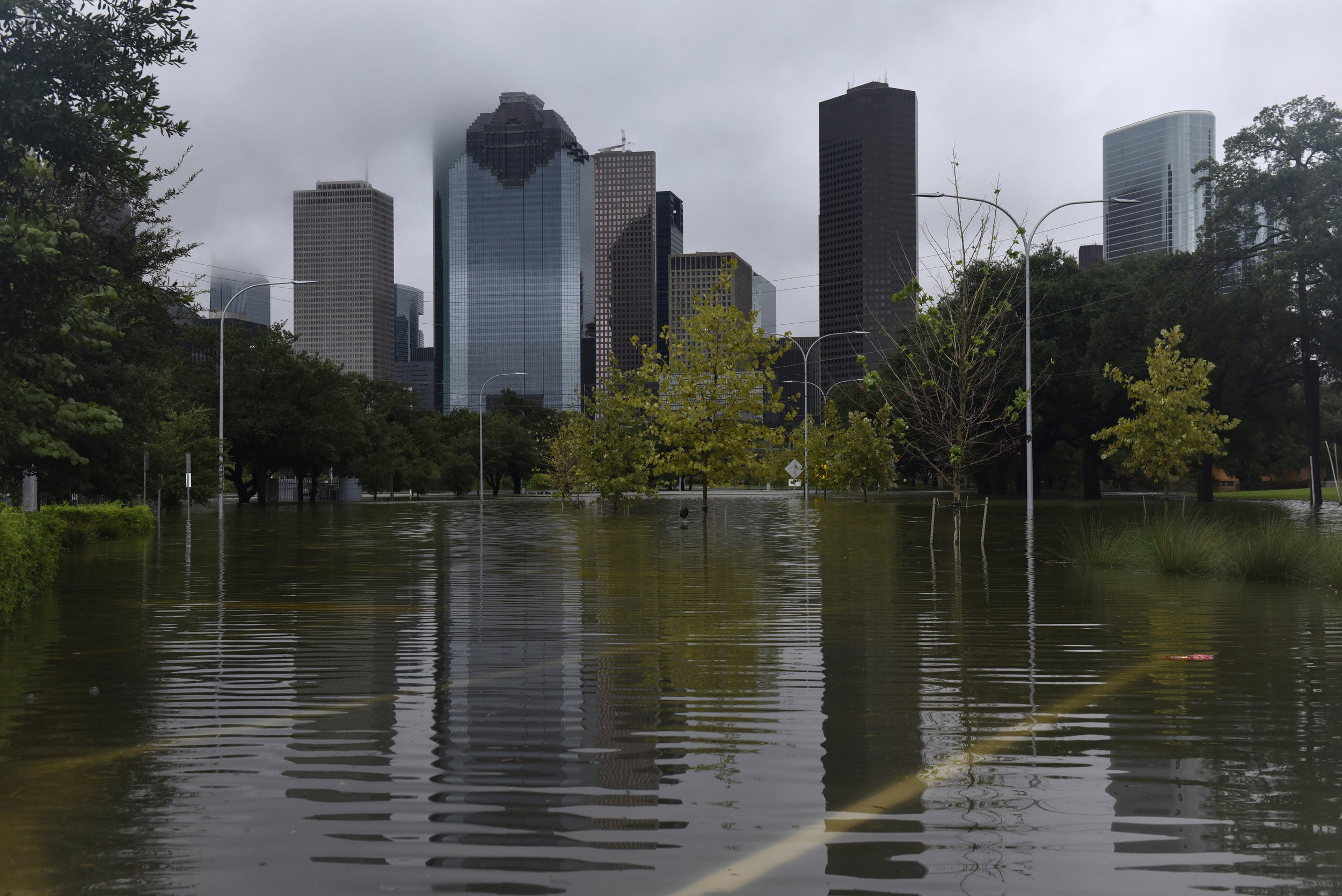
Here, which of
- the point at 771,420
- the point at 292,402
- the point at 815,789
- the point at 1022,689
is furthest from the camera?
the point at 771,420

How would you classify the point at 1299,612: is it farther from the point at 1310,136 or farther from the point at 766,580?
the point at 1310,136

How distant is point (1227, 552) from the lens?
602 inches

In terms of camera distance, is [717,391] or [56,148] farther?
[717,391]

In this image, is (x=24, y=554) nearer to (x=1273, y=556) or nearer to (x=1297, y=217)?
(x=1273, y=556)

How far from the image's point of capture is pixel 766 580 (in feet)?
51.7

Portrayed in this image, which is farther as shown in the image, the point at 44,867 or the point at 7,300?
the point at 7,300

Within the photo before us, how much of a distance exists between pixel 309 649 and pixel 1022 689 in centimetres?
606

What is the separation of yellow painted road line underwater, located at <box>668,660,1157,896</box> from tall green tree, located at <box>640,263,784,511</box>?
22214 mm

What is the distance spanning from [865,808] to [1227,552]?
12.9 m

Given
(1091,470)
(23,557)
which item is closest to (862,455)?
(1091,470)

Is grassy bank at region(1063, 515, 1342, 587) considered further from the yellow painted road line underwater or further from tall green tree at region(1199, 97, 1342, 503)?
tall green tree at region(1199, 97, 1342, 503)

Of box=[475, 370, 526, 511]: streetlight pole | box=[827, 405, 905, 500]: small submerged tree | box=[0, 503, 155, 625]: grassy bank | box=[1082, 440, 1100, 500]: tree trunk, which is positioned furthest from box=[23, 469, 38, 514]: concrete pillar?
box=[1082, 440, 1100, 500]: tree trunk

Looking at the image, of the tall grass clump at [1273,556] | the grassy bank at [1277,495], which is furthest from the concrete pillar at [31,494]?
the grassy bank at [1277,495]

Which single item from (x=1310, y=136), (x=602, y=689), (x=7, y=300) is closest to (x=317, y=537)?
(x=7, y=300)
